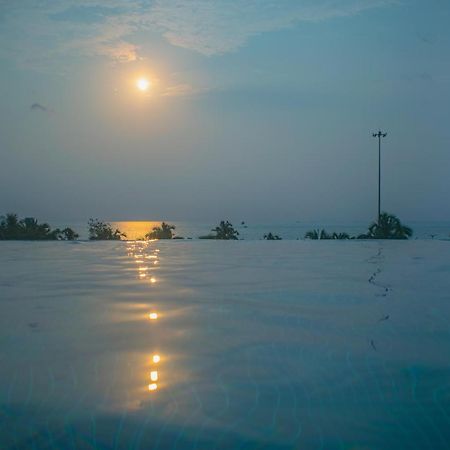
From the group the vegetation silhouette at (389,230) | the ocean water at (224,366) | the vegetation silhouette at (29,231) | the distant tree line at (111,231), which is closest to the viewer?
the ocean water at (224,366)

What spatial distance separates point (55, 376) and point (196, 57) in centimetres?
1377

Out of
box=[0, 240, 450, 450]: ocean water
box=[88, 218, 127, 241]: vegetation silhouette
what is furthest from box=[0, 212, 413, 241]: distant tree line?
box=[0, 240, 450, 450]: ocean water

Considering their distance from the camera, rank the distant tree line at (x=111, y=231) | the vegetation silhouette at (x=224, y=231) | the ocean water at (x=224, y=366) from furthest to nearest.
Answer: the vegetation silhouette at (x=224, y=231)
the distant tree line at (x=111, y=231)
the ocean water at (x=224, y=366)

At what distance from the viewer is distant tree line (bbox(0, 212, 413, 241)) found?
13602mm

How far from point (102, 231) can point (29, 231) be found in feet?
6.86

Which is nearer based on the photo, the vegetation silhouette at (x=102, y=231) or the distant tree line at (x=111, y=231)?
the distant tree line at (x=111, y=231)

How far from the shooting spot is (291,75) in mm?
15992

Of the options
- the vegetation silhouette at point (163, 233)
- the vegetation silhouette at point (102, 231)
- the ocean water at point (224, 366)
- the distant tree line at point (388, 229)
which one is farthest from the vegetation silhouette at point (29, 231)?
the ocean water at point (224, 366)

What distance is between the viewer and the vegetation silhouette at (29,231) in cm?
1346

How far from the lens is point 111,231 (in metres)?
15.0

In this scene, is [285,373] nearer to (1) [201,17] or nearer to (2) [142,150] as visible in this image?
(1) [201,17]

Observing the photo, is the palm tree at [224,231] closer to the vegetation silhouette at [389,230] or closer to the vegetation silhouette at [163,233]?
the vegetation silhouette at [163,233]

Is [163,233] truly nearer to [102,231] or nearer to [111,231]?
[111,231]

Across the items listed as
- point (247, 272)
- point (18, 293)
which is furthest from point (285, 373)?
point (247, 272)
